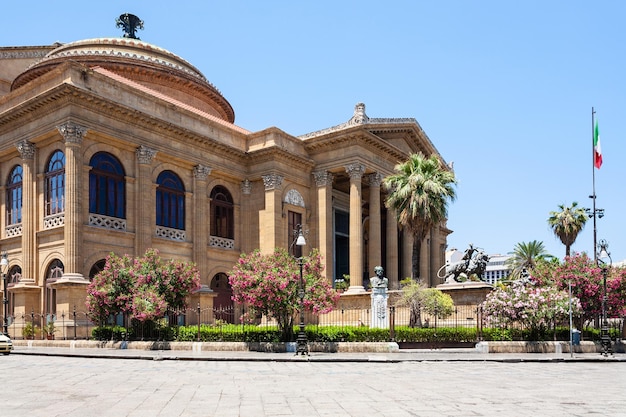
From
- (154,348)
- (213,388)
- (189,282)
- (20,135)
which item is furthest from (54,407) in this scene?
(20,135)

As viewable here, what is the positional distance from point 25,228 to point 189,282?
11085mm

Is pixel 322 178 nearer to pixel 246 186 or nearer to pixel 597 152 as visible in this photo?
pixel 246 186

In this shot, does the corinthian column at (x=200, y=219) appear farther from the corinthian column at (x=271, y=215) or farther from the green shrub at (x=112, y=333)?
the green shrub at (x=112, y=333)

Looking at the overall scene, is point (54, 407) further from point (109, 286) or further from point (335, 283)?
point (335, 283)

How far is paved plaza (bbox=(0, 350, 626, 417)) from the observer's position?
1022cm

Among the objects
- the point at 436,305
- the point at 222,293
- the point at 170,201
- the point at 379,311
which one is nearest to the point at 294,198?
the point at 222,293

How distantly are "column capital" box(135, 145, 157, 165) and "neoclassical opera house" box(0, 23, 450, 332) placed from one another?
0.06m

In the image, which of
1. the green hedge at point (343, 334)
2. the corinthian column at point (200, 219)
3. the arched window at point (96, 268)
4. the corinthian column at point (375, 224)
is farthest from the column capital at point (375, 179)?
the arched window at point (96, 268)

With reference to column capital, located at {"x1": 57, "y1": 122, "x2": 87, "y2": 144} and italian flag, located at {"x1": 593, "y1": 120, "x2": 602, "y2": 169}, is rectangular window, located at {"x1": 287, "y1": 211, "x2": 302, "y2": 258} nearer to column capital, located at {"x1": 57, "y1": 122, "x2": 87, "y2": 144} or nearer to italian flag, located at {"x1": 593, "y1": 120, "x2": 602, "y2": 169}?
column capital, located at {"x1": 57, "y1": 122, "x2": 87, "y2": 144}

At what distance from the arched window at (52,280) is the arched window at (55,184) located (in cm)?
283

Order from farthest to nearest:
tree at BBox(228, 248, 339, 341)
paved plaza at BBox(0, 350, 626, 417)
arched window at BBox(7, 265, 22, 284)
Answer: 1. arched window at BBox(7, 265, 22, 284)
2. tree at BBox(228, 248, 339, 341)
3. paved plaza at BBox(0, 350, 626, 417)

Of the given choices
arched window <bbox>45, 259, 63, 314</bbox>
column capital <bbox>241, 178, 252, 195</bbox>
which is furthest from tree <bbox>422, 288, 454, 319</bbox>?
arched window <bbox>45, 259, 63, 314</bbox>

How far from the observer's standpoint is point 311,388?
13.2 m

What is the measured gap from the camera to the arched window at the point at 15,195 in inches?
1391
